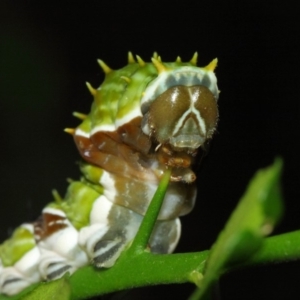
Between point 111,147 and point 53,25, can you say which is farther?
point 53,25

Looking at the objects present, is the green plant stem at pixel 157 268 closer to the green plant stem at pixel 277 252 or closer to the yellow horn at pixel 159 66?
the green plant stem at pixel 277 252

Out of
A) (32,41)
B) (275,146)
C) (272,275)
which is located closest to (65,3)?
(32,41)

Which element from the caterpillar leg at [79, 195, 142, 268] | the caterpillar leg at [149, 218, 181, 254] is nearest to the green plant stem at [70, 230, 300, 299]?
the caterpillar leg at [79, 195, 142, 268]

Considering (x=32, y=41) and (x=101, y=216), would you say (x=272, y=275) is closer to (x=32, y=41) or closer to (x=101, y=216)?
(x=32, y=41)

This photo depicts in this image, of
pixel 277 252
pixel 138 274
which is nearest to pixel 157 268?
pixel 138 274

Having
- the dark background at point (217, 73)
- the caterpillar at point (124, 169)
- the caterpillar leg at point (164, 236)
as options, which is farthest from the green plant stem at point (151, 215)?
the dark background at point (217, 73)

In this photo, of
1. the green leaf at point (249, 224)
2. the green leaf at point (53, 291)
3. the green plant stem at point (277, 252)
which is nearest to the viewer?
the green leaf at point (249, 224)

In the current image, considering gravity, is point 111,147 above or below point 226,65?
above

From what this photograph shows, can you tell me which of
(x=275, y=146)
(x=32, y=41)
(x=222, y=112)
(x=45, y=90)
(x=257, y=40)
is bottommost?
(x=275, y=146)
